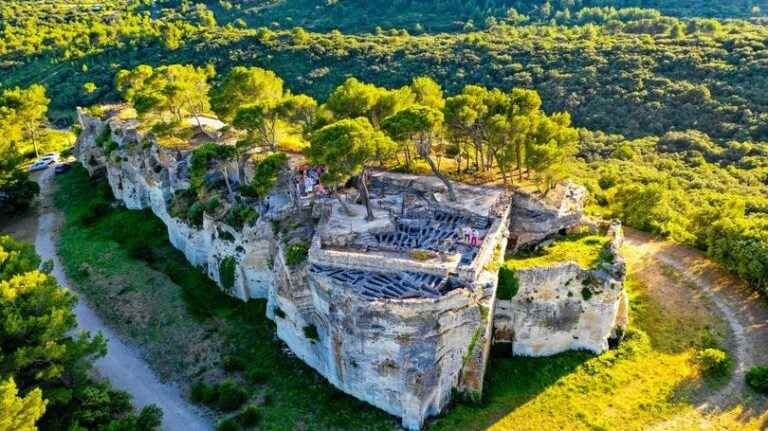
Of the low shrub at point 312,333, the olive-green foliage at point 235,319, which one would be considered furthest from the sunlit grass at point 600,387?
the low shrub at point 312,333

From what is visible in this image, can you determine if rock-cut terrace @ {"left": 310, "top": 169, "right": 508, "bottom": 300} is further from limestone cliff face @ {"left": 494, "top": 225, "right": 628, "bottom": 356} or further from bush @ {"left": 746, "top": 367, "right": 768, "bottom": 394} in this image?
bush @ {"left": 746, "top": 367, "right": 768, "bottom": 394}

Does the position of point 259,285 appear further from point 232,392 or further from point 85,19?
point 85,19

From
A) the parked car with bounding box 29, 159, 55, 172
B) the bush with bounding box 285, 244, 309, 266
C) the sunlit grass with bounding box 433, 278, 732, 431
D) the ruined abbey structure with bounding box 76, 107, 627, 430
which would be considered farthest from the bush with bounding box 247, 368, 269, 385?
the parked car with bounding box 29, 159, 55, 172

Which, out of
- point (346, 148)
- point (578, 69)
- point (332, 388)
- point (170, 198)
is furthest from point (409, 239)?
point (578, 69)

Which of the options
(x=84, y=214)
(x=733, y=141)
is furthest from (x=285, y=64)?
(x=733, y=141)

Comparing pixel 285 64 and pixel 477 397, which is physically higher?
pixel 285 64

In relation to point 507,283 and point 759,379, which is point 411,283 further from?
point 759,379
